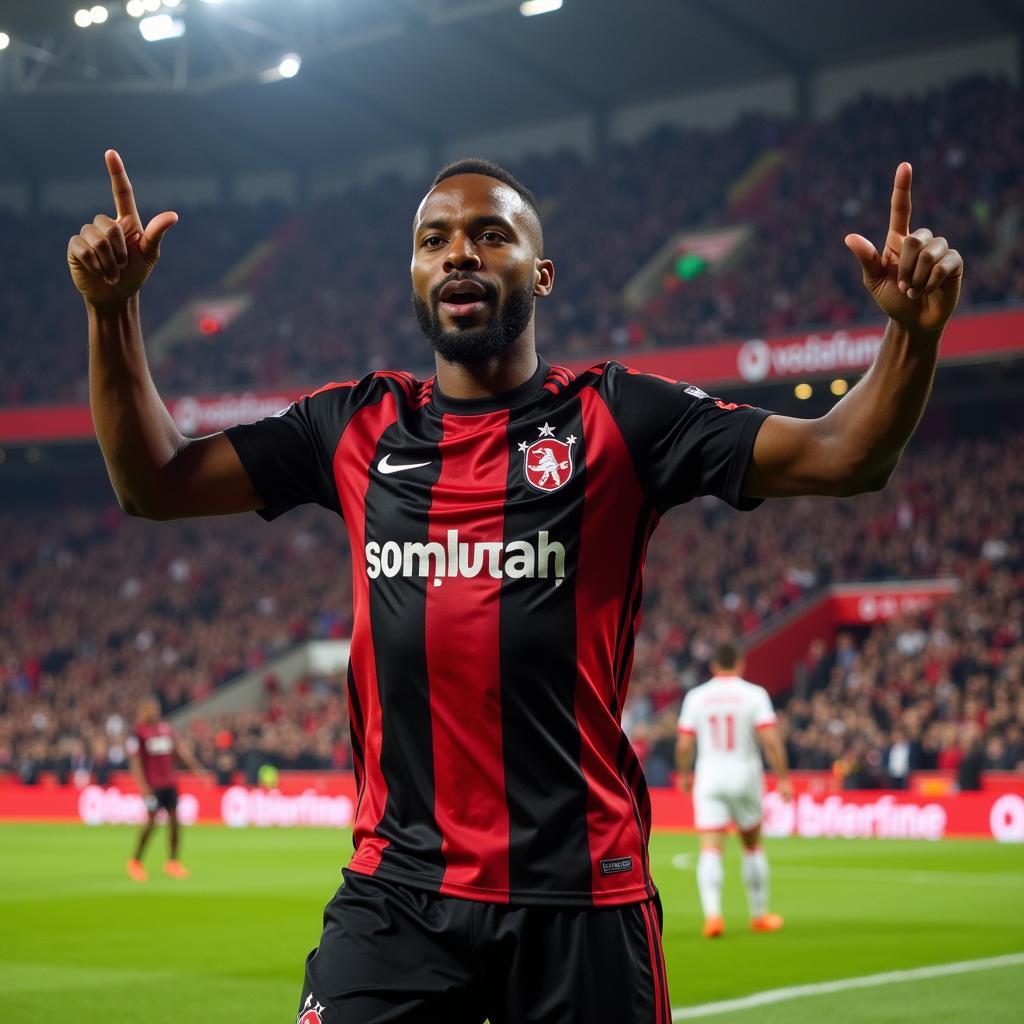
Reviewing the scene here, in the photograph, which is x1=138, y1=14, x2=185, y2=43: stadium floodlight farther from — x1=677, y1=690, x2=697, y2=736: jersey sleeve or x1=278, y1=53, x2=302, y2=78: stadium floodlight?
x1=677, y1=690, x2=697, y2=736: jersey sleeve

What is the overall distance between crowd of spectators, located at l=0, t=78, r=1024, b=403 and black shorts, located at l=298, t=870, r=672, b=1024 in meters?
26.1

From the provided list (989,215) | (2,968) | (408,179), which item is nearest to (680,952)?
(2,968)

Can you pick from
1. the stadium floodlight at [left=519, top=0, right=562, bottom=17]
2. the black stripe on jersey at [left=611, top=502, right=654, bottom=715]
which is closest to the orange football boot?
the black stripe on jersey at [left=611, top=502, right=654, bottom=715]

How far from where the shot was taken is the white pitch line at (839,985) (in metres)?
8.55

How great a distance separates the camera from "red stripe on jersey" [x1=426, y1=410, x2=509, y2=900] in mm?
3197

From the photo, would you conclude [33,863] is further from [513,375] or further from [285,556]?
[285,556]

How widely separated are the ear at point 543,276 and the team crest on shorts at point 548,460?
0.36m

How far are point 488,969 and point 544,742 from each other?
0.44 m

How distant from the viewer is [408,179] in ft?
144

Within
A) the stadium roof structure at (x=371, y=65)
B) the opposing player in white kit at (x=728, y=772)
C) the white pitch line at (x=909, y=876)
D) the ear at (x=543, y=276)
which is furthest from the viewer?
the stadium roof structure at (x=371, y=65)

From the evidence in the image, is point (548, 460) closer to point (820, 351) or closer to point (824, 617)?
point (820, 351)

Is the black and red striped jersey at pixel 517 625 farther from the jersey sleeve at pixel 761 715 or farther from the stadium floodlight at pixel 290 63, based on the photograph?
the stadium floodlight at pixel 290 63

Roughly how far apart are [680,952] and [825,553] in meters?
20.5

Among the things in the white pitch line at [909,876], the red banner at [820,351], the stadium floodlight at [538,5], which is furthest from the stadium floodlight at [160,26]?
the white pitch line at [909,876]
